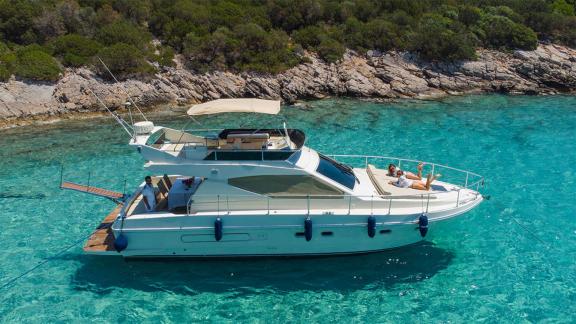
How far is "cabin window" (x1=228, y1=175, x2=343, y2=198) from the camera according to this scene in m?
10.4

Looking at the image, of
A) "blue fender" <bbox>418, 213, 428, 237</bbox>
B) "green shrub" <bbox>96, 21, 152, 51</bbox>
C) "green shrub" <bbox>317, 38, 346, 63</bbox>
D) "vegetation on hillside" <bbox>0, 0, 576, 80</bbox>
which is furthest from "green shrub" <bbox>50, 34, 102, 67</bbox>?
"blue fender" <bbox>418, 213, 428, 237</bbox>

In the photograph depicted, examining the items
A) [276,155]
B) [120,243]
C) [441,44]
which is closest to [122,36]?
[441,44]

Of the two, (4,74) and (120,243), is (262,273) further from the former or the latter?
(4,74)

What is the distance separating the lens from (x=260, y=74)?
2758 centimetres

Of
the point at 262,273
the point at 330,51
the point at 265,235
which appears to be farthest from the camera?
the point at 330,51

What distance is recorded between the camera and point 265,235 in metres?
10.2

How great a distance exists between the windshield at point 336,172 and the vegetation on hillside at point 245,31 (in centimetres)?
1719

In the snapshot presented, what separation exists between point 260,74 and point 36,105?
1250 centimetres

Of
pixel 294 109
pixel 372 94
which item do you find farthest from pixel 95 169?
pixel 372 94

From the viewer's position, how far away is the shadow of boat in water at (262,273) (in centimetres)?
1008

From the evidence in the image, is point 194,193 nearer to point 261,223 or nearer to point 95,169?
point 261,223

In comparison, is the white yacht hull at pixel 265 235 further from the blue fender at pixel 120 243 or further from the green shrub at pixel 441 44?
the green shrub at pixel 441 44

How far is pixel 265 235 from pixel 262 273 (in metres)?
0.99

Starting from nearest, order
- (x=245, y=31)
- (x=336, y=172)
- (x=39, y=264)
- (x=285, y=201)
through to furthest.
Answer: (x=285, y=201) < (x=39, y=264) < (x=336, y=172) < (x=245, y=31)
